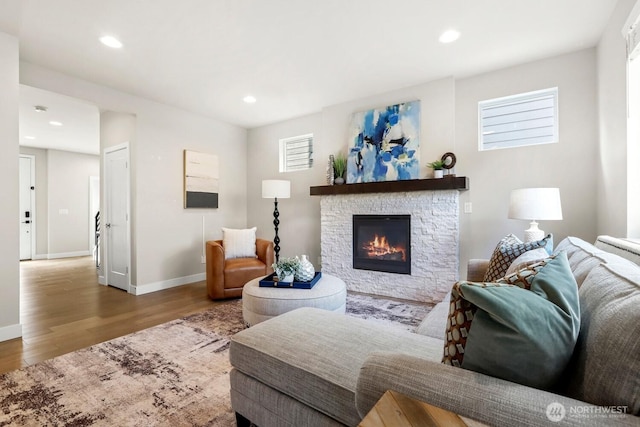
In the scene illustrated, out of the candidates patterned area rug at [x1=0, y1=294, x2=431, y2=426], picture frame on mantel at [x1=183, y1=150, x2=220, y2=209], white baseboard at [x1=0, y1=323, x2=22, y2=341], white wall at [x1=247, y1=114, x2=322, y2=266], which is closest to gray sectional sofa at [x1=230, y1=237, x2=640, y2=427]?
patterned area rug at [x1=0, y1=294, x2=431, y2=426]

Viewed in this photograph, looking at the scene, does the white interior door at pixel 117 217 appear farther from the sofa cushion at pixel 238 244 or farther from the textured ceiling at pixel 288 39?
the sofa cushion at pixel 238 244

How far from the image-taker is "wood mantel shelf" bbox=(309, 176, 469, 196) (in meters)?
3.25

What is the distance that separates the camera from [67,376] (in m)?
1.93

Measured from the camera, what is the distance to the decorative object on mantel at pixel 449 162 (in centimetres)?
338

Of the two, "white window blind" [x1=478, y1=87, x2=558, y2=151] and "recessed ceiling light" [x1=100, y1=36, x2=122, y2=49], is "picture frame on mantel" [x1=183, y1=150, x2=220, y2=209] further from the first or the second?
"white window blind" [x1=478, y1=87, x2=558, y2=151]

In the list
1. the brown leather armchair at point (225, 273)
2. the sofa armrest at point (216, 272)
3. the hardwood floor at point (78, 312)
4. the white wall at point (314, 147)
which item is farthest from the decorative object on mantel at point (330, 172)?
the hardwood floor at point (78, 312)

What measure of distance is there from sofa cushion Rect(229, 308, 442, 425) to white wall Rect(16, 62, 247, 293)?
330 cm

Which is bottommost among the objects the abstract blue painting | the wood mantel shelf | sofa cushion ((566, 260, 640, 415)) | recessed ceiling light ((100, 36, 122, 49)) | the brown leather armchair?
the brown leather armchair

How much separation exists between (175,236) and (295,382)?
3.82 meters

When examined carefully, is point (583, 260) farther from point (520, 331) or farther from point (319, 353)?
point (319, 353)

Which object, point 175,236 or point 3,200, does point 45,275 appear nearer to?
point 175,236

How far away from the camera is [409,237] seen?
11.9ft

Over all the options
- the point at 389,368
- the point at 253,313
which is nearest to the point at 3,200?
the point at 253,313

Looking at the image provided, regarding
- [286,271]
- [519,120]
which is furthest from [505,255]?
[519,120]
